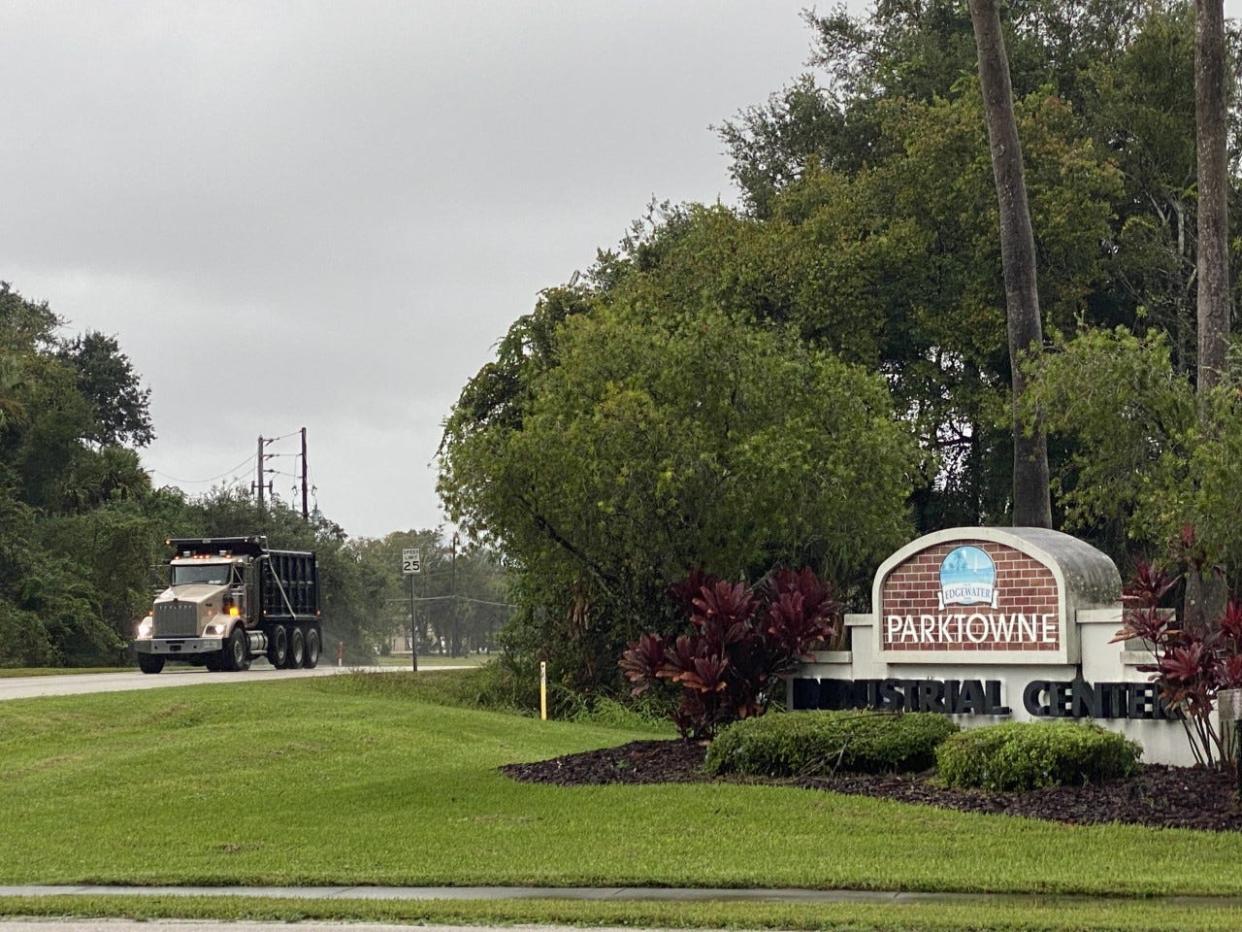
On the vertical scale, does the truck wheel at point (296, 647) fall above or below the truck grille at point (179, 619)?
below

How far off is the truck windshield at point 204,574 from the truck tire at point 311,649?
189 inches

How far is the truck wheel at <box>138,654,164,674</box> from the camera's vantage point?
45469 mm

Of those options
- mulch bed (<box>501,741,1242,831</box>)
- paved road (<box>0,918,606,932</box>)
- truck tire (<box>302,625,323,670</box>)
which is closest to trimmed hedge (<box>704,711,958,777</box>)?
mulch bed (<box>501,741,1242,831</box>)

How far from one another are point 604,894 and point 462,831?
3721mm

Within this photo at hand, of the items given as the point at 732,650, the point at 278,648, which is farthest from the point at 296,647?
the point at 732,650

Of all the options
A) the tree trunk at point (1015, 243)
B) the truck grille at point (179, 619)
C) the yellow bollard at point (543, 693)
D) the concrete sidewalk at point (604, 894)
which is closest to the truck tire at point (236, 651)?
the truck grille at point (179, 619)

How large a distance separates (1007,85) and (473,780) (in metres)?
15.7

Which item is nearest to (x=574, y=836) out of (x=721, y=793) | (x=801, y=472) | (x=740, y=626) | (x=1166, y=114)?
(x=721, y=793)

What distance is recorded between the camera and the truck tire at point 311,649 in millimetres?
50406

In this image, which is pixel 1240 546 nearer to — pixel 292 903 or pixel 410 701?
pixel 292 903

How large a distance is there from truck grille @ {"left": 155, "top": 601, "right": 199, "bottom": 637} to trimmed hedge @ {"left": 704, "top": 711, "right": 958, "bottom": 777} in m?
27.5

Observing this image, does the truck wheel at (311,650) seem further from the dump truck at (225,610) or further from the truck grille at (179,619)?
the truck grille at (179,619)

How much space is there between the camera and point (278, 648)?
4822 cm

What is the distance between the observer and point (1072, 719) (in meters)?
19.5
